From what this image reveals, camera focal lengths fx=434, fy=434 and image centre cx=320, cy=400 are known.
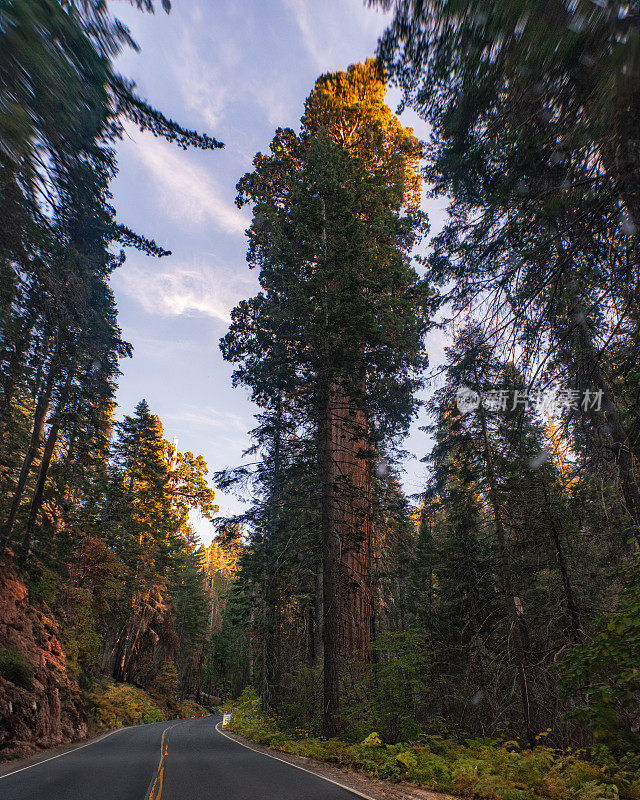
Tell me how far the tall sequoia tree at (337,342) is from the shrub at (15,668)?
9.59 metres

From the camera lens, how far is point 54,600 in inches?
757

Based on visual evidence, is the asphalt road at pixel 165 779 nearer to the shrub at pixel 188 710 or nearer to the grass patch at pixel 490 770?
the grass patch at pixel 490 770

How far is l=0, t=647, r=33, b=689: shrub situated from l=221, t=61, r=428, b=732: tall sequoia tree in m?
9.59

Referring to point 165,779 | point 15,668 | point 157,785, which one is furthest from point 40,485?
point 157,785

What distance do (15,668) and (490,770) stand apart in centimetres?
1376

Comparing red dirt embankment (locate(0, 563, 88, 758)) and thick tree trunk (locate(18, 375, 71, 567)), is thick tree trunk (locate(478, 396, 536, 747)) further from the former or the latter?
thick tree trunk (locate(18, 375, 71, 567))

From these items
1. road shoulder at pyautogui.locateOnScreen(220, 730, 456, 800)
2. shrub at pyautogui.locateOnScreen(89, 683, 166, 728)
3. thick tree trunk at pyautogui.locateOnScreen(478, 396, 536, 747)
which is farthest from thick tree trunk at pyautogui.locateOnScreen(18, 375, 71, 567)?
thick tree trunk at pyautogui.locateOnScreen(478, 396, 536, 747)

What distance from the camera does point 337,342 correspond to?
537 inches

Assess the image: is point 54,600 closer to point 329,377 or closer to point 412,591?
point 329,377

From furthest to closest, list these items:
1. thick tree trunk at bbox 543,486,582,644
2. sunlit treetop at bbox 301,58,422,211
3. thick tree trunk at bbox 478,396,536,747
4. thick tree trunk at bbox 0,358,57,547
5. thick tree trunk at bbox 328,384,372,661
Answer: sunlit treetop at bbox 301,58,422,211
thick tree trunk at bbox 0,358,57,547
thick tree trunk at bbox 328,384,372,661
thick tree trunk at bbox 478,396,536,747
thick tree trunk at bbox 543,486,582,644

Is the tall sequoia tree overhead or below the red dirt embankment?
overhead

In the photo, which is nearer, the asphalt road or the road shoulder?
the road shoulder

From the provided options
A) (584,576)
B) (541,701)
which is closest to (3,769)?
(541,701)

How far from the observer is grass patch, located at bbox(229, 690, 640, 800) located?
532cm
